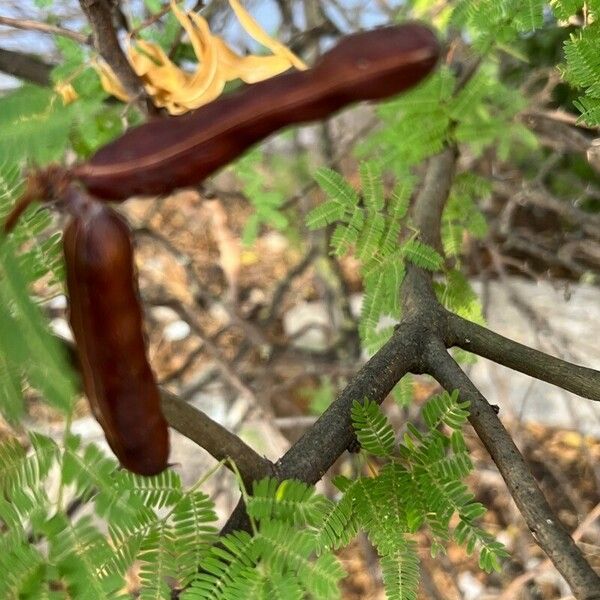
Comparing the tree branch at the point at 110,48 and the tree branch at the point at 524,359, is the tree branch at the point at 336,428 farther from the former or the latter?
the tree branch at the point at 110,48

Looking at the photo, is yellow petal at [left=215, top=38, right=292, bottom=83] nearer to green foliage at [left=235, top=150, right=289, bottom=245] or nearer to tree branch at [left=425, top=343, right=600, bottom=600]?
tree branch at [left=425, top=343, right=600, bottom=600]

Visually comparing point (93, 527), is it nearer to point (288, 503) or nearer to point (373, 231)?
point (288, 503)

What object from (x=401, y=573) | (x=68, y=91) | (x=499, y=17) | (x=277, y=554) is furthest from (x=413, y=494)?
(x=68, y=91)

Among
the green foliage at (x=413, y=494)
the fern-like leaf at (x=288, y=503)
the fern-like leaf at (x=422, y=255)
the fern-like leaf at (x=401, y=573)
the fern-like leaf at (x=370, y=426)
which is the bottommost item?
the fern-like leaf at (x=401, y=573)

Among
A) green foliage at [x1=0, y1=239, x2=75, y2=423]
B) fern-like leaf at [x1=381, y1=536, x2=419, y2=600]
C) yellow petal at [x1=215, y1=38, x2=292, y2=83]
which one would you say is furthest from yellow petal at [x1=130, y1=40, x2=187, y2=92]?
fern-like leaf at [x1=381, y1=536, x2=419, y2=600]

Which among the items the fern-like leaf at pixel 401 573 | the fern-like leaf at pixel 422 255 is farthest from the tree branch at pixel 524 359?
the fern-like leaf at pixel 401 573
